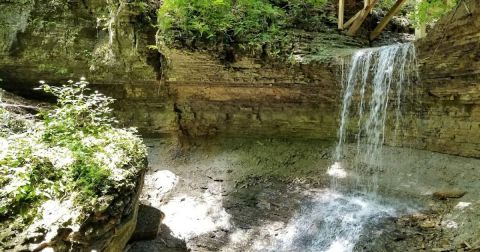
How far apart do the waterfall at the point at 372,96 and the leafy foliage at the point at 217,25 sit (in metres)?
2.06

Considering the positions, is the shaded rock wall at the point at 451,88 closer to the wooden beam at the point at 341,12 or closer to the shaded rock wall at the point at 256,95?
the shaded rock wall at the point at 256,95

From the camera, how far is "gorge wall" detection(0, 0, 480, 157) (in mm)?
6867

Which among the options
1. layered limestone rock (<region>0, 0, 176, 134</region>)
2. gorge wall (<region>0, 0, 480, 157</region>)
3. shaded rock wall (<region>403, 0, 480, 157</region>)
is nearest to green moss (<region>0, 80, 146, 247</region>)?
gorge wall (<region>0, 0, 480, 157</region>)

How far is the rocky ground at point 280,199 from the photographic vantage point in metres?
5.33

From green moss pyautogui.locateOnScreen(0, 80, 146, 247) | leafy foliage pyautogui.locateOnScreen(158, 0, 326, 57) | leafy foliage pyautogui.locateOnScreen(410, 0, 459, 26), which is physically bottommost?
green moss pyautogui.locateOnScreen(0, 80, 146, 247)

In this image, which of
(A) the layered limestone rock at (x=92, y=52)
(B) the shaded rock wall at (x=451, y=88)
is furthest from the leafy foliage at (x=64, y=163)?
(B) the shaded rock wall at (x=451, y=88)

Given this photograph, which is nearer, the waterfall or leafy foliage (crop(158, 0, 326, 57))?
the waterfall

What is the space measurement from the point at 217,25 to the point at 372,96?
3940 mm

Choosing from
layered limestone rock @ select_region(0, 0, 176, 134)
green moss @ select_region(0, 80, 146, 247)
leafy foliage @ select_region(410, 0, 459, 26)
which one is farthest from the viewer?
layered limestone rock @ select_region(0, 0, 176, 134)

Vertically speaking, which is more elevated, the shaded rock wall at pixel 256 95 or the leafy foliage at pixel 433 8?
the leafy foliage at pixel 433 8

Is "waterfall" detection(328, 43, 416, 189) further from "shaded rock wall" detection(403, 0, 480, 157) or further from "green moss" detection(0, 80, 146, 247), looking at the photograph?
"green moss" detection(0, 80, 146, 247)

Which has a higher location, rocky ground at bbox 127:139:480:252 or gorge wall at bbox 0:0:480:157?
gorge wall at bbox 0:0:480:157

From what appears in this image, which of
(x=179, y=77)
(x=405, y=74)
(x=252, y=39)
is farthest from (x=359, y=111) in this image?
(x=179, y=77)

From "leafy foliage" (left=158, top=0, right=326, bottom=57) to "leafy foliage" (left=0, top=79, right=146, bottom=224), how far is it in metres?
3.71
